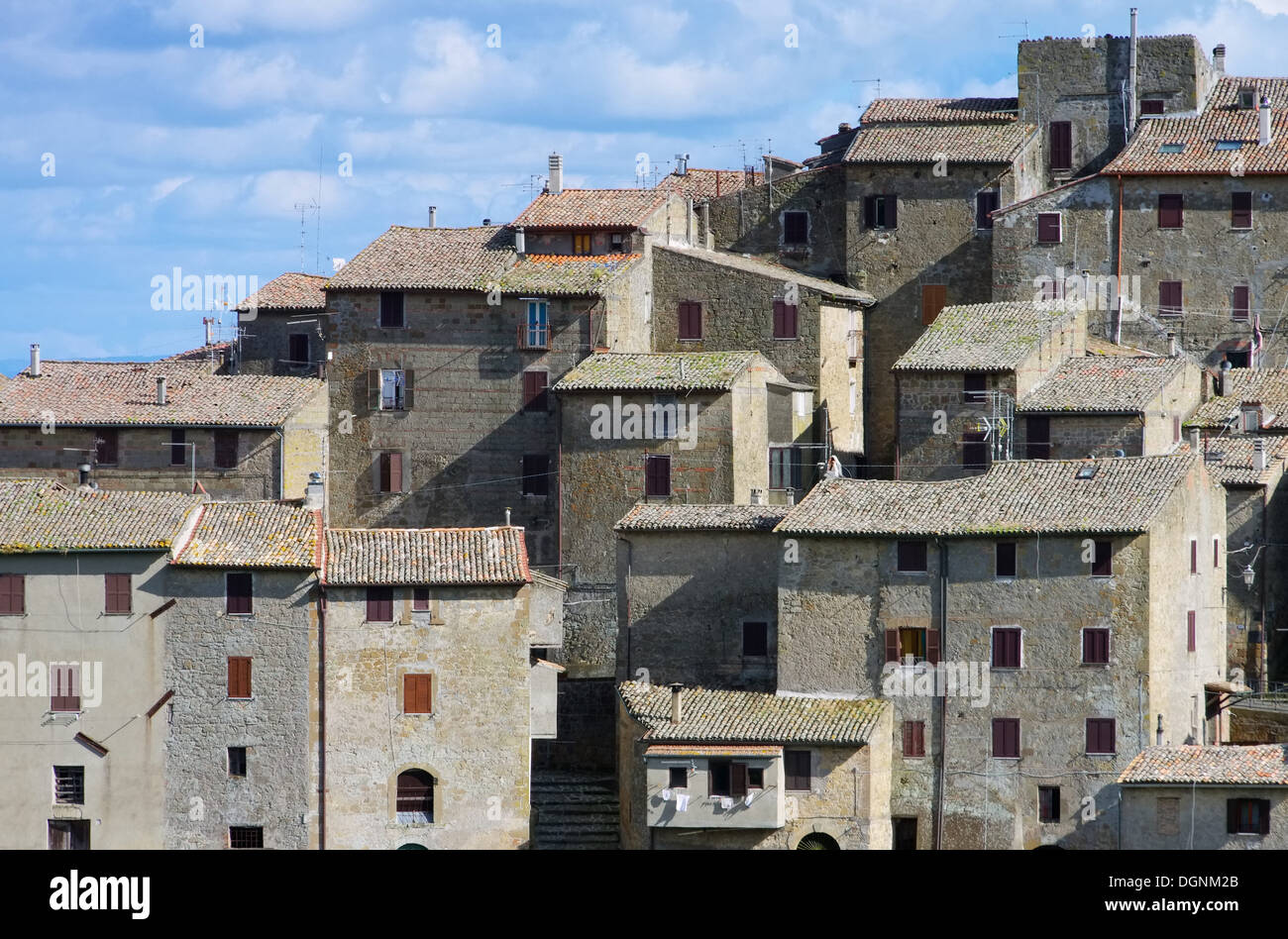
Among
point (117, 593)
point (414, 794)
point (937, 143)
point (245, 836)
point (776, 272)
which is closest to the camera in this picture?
point (414, 794)

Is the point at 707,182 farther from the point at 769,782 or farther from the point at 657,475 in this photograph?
the point at 769,782

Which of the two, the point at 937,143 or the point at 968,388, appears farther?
the point at 937,143

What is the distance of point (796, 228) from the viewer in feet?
208

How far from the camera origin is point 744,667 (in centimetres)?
4872

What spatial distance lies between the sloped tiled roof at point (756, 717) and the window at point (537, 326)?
13.4 meters

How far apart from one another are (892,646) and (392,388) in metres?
18.4

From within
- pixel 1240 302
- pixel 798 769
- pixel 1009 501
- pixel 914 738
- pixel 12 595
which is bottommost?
pixel 798 769

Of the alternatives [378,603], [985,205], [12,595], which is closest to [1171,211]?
[985,205]

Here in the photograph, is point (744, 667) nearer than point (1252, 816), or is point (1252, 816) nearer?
point (1252, 816)

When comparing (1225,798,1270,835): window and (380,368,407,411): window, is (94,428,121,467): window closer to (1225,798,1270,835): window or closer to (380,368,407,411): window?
(380,368,407,411): window

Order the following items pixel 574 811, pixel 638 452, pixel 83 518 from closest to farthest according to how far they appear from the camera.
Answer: pixel 574 811 < pixel 83 518 < pixel 638 452
